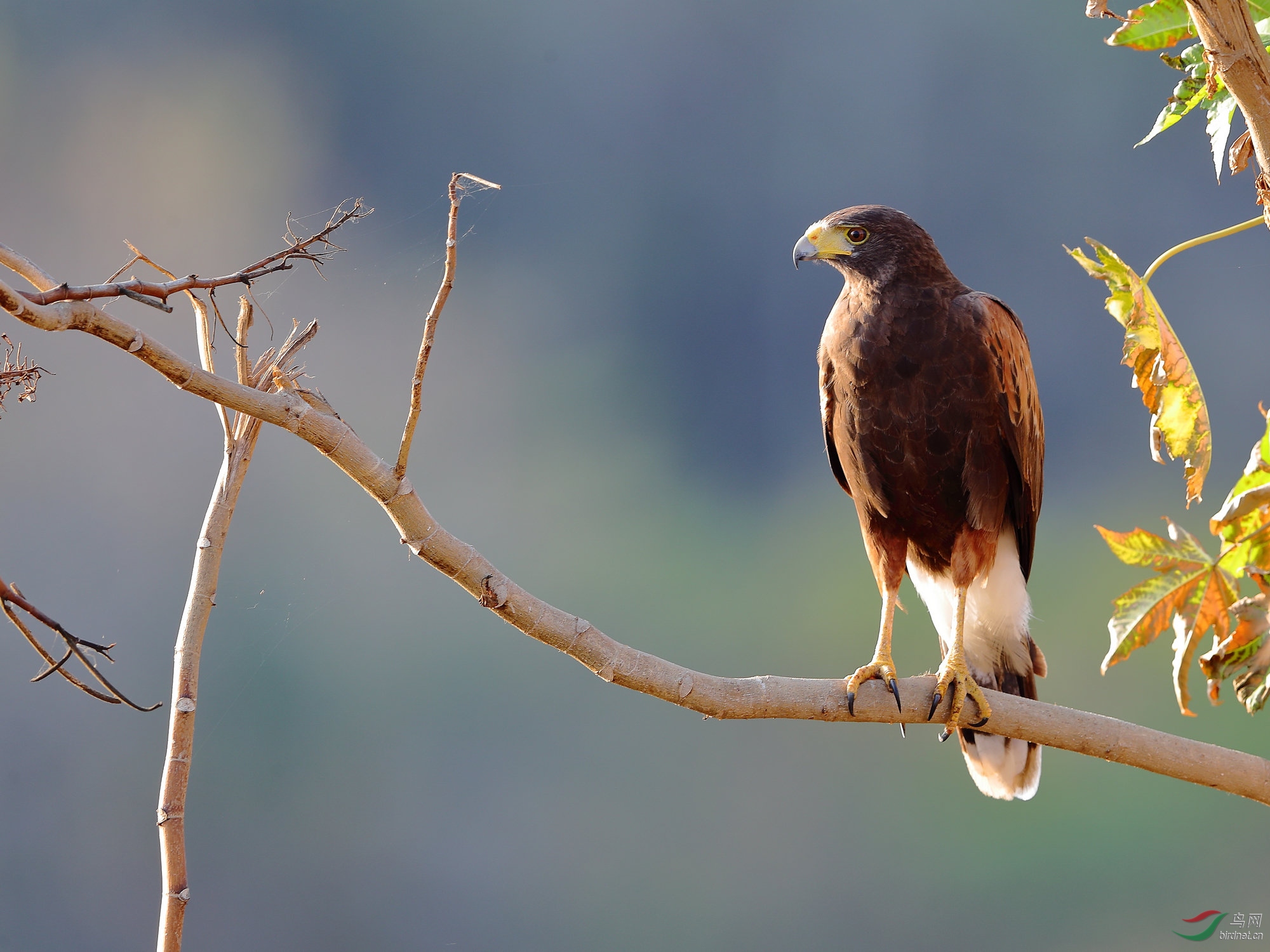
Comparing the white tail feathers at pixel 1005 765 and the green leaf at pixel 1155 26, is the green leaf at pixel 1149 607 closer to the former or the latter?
the green leaf at pixel 1155 26

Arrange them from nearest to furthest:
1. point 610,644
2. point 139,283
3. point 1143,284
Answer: point 139,283, point 1143,284, point 610,644

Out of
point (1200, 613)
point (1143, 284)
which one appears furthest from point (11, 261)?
point (1200, 613)

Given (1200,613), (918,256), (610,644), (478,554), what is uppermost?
(918,256)

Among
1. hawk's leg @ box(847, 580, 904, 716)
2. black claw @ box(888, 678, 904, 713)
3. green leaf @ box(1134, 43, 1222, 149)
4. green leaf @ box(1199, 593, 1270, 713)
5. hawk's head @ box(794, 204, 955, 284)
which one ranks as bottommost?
green leaf @ box(1199, 593, 1270, 713)

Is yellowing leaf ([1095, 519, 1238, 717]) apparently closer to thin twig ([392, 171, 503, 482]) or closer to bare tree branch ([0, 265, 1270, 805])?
bare tree branch ([0, 265, 1270, 805])

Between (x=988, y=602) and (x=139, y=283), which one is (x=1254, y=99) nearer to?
(x=139, y=283)

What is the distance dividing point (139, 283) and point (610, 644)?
790 mm

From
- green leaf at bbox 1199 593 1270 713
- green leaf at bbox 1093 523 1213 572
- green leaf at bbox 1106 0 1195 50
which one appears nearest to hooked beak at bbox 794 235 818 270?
green leaf at bbox 1106 0 1195 50

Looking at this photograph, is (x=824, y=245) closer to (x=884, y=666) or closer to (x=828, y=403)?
(x=828, y=403)

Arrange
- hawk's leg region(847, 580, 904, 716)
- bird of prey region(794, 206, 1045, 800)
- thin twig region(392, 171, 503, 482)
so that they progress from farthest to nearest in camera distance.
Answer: bird of prey region(794, 206, 1045, 800), hawk's leg region(847, 580, 904, 716), thin twig region(392, 171, 503, 482)

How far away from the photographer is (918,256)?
2184 millimetres

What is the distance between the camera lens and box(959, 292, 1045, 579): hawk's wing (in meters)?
2.09

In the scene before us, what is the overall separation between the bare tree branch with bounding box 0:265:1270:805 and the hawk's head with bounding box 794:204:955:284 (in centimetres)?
86

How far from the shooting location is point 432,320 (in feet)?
4.07
